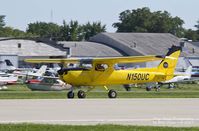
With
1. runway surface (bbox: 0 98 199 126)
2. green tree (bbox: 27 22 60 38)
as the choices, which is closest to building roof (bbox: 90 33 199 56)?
green tree (bbox: 27 22 60 38)

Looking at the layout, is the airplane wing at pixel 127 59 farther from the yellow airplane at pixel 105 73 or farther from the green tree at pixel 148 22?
the green tree at pixel 148 22

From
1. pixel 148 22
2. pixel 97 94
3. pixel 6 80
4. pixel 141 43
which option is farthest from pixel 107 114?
pixel 148 22

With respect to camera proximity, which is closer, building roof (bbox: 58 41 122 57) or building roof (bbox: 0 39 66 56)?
building roof (bbox: 0 39 66 56)

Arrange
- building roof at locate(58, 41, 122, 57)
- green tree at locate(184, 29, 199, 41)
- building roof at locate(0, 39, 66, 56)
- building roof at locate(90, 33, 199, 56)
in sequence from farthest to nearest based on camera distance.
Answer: green tree at locate(184, 29, 199, 41)
building roof at locate(90, 33, 199, 56)
building roof at locate(58, 41, 122, 57)
building roof at locate(0, 39, 66, 56)

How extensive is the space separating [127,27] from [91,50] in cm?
5080

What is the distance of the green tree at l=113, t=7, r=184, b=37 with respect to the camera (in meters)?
146

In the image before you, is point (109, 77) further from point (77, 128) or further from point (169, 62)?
point (77, 128)

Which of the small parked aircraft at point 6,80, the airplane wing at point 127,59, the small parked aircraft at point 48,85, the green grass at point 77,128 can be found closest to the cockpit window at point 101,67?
the airplane wing at point 127,59

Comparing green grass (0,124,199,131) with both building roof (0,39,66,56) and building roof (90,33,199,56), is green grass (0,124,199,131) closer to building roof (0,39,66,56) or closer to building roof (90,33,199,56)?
building roof (0,39,66,56)

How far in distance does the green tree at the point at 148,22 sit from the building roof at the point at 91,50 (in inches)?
1577

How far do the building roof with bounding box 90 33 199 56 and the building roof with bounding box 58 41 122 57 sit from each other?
2.18m

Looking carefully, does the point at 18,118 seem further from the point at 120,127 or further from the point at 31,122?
the point at 120,127

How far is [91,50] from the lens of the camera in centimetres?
10194

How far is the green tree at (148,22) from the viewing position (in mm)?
146500
